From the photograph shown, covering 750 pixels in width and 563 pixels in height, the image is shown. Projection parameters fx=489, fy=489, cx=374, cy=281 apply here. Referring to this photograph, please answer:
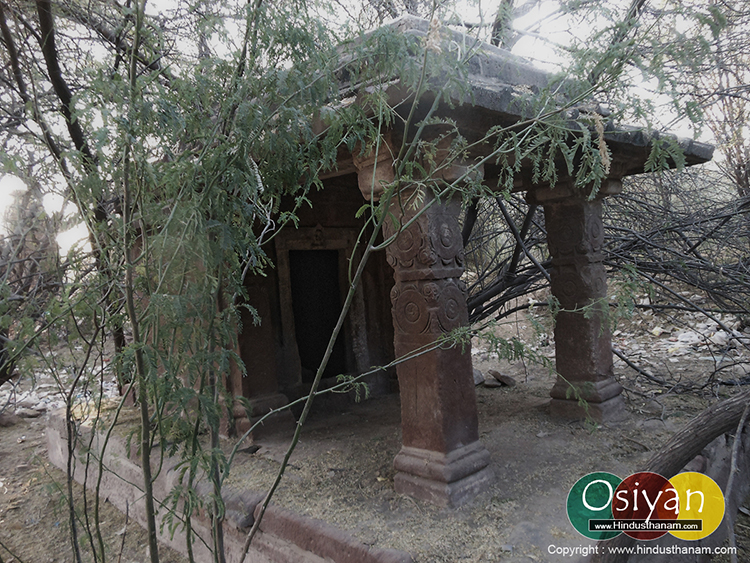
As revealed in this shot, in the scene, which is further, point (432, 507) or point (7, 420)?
point (7, 420)

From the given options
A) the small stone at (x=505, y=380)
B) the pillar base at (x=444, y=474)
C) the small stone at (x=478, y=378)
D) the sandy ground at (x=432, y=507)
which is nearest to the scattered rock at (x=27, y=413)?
the sandy ground at (x=432, y=507)

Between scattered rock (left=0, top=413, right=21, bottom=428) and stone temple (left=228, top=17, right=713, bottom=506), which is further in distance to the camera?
scattered rock (left=0, top=413, right=21, bottom=428)

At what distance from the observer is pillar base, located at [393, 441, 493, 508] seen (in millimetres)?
2820

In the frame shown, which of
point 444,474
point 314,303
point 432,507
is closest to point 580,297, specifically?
point 444,474

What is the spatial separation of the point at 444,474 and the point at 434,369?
60 centimetres

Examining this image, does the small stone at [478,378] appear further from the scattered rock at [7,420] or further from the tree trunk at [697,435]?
the scattered rock at [7,420]

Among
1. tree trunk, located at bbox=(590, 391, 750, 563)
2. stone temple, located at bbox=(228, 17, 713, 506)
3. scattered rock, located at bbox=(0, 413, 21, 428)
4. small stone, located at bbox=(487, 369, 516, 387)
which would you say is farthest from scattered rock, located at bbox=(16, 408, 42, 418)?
tree trunk, located at bbox=(590, 391, 750, 563)

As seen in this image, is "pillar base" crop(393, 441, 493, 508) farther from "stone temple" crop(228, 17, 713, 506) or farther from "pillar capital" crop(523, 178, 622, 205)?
"pillar capital" crop(523, 178, 622, 205)

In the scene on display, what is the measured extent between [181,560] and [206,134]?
3396mm

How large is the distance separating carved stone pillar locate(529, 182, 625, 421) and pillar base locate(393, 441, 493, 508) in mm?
1445

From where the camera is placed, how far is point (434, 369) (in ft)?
9.62

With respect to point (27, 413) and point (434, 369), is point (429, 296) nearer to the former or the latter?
point (434, 369)

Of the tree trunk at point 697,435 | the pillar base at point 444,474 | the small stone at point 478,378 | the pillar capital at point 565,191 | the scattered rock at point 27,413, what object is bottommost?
the scattered rock at point 27,413

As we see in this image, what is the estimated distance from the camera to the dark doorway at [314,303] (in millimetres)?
5262
